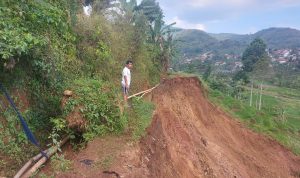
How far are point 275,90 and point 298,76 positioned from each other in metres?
10.1

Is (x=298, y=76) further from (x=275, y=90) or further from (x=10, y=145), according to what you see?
(x=10, y=145)

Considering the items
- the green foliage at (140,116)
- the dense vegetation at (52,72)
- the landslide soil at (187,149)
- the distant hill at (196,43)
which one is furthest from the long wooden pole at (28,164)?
the distant hill at (196,43)

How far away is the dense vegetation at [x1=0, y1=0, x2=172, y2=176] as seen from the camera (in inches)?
291

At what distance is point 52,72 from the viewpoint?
8.73 metres

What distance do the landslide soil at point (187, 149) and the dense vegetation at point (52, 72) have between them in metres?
0.77

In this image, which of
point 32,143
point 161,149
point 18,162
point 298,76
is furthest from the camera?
point 298,76

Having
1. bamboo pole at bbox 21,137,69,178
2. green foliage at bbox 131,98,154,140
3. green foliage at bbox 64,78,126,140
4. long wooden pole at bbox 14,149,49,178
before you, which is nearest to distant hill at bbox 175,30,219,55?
green foliage at bbox 131,98,154,140

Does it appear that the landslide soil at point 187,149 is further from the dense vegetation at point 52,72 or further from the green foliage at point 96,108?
the dense vegetation at point 52,72

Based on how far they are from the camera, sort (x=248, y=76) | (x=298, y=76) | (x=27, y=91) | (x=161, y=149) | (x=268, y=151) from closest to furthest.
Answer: (x=27, y=91) < (x=161, y=149) < (x=268, y=151) < (x=248, y=76) < (x=298, y=76)

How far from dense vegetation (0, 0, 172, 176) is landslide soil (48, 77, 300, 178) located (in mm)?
774

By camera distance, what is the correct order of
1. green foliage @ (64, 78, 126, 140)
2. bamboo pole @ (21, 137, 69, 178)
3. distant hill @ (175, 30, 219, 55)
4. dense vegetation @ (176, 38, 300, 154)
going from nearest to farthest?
bamboo pole @ (21, 137, 69, 178) → green foliage @ (64, 78, 126, 140) → dense vegetation @ (176, 38, 300, 154) → distant hill @ (175, 30, 219, 55)

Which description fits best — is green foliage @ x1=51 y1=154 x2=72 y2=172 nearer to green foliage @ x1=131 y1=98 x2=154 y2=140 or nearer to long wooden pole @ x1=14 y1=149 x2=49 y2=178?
long wooden pole @ x1=14 y1=149 x2=49 y2=178

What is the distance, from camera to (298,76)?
6431 cm

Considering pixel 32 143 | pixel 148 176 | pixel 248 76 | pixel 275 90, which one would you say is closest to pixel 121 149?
pixel 148 176
